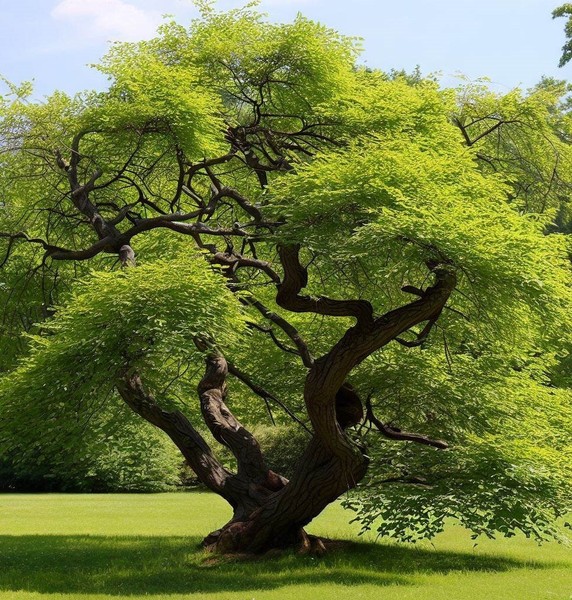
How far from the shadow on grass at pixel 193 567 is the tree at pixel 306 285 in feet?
Result: 2.20

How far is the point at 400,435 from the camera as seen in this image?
529 inches

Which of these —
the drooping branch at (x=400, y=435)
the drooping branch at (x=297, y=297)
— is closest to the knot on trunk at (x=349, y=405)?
the drooping branch at (x=400, y=435)

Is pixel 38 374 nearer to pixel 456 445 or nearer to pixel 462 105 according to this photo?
pixel 456 445

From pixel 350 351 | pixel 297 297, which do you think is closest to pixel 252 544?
pixel 350 351

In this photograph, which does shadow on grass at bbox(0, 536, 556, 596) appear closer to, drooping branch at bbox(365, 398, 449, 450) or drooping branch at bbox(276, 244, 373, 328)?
drooping branch at bbox(365, 398, 449, 450)

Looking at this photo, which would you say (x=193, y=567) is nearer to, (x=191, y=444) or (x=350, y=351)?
(x=191, y=444)

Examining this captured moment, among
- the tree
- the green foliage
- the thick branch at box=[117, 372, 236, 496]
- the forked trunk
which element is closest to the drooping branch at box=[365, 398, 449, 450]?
the tree

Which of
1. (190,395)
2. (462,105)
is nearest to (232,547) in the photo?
(190,395)

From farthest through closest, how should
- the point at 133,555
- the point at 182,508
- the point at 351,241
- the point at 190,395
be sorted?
the point at 182,508, the point at 190,395, the point at 133,555, the point at 351,241

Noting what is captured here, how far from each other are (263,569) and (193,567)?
42.9 inches

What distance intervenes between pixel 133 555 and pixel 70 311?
5030 mm

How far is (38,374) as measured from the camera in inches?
421

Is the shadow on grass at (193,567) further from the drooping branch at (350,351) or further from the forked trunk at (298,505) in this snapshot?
the drooping branch at (350,351)

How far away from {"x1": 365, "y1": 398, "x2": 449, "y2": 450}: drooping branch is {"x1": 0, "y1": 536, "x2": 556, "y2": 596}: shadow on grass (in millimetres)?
1732
